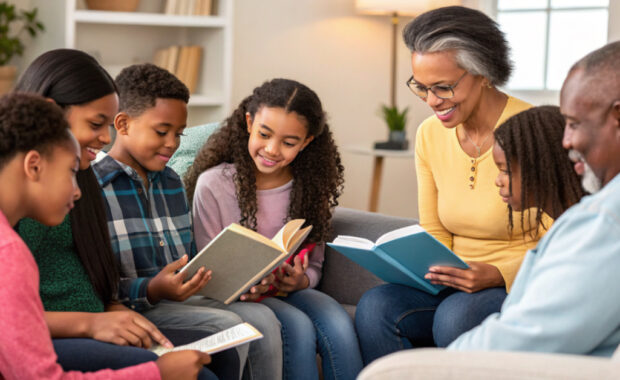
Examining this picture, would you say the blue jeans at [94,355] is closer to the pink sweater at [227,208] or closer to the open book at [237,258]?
the open book at [237,258]

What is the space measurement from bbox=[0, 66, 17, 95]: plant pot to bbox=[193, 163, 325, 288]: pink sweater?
148cm

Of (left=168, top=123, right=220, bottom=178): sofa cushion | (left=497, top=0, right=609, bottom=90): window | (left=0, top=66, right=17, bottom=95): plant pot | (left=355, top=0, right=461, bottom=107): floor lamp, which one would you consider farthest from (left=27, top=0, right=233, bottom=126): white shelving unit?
(left=497, top=0, right=609, bottom=90): window

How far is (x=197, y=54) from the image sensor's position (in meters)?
3.59

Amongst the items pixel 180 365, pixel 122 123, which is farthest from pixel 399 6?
pixel 180 365

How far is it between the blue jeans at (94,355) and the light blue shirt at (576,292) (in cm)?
64

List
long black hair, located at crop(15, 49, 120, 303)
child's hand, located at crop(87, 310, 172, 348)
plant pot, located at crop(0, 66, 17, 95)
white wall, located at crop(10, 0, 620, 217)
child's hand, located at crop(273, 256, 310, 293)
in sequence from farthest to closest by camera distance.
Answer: white wall, located at crop(10, 0, 620, 217), plant pot, located at crop(0, 66, 17, 95), child's hand, located at crop(273, 256, 310, 293), long black hair, located at crop(15, 49, 120, 303), child's hand, located at crop(87, 310, 172, 348)

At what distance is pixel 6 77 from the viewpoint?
3.14m

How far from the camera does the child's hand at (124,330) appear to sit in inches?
55.2

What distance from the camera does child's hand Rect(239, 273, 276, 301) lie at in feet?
6.25

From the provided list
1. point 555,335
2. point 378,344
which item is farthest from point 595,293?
point 378,344

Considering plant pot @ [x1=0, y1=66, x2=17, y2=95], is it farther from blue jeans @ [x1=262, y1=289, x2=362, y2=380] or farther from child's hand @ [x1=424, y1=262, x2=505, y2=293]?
child's hand @ [x1=424, y1=262, x2=505, y2=293]

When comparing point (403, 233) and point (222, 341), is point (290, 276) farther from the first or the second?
point (222, 341)

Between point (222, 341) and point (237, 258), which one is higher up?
point (237, 258)

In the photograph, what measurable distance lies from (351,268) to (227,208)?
0.42 m
